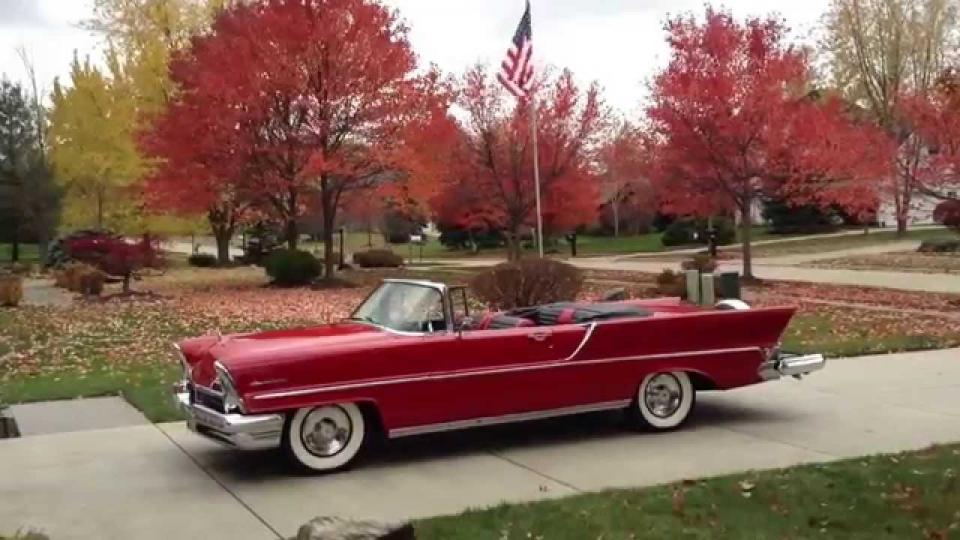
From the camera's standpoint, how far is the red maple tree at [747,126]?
25109mm

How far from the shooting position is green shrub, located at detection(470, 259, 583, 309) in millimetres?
17250

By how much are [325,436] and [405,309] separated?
3.83ft

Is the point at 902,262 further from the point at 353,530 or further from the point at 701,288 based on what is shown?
the point at 353,530

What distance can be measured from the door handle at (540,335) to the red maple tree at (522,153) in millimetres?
24099

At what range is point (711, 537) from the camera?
5.48 meters

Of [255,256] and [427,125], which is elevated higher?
[427,125]

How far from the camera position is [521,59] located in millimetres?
23797

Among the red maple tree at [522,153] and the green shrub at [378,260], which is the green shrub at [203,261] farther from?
the red maple tree at [522,153]

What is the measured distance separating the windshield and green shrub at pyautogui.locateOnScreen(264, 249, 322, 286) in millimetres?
22156

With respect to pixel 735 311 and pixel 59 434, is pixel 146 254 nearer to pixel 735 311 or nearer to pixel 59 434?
pixel 59 434

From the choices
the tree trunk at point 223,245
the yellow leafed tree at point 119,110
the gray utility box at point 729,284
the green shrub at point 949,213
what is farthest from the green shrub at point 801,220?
the gray utility box at point 729,284

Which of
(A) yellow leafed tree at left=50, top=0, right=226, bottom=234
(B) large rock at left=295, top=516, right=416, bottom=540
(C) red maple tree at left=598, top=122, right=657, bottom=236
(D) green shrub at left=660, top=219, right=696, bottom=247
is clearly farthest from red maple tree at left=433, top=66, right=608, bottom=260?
(B) large rock at left=295, top=516, right=416, bottom=540

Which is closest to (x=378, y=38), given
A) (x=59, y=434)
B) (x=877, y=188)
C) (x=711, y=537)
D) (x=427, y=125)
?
(x=427, y=125)

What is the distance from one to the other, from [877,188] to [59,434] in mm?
20549
